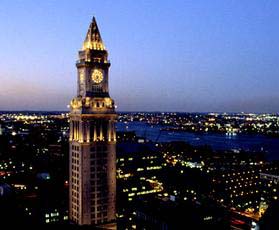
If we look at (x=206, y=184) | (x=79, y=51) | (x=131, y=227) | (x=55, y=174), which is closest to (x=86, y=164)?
(x=79, y=51)

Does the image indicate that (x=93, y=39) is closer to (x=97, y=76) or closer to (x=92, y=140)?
(x=97, y=76)

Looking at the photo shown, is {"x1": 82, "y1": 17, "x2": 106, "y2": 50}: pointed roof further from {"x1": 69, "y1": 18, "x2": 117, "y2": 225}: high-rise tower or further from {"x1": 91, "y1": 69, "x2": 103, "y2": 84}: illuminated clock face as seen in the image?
{"x1": 91, "y1": 69, "x2": 103, "y2": 84}: illuminated clock face

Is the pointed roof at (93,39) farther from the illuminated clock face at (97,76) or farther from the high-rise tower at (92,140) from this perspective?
the illuminated clock face at (97,76)

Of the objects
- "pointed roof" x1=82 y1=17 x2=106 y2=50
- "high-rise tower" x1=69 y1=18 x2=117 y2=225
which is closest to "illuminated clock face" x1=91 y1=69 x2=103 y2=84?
"high-rise tower" x1=69 y1=18 x2=117 y2=225

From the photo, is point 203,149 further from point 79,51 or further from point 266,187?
point 79,51

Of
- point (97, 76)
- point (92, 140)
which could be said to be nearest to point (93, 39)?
point (97, 76)

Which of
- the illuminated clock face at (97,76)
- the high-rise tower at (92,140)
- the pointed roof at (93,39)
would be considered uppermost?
the pointed roof at (93,39)

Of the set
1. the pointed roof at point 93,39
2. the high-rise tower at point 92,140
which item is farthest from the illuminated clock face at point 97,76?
the pointed roof at point 93,39
